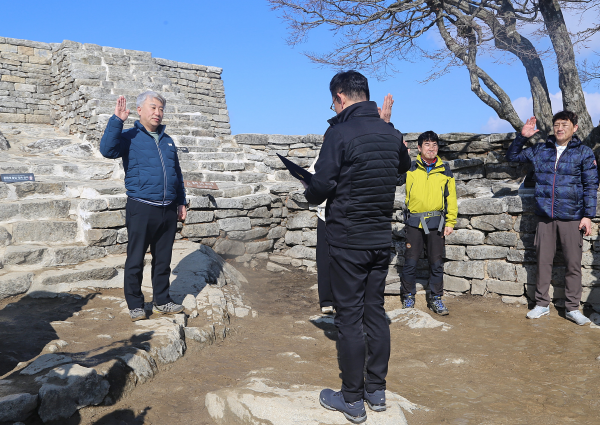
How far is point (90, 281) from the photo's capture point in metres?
4.72

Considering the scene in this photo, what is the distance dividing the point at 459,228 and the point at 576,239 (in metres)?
1.36

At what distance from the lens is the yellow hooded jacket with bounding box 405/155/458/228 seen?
4738mm

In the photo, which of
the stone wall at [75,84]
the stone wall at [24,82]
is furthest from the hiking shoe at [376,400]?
the stone wall at [24,82]

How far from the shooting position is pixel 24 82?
10648mm

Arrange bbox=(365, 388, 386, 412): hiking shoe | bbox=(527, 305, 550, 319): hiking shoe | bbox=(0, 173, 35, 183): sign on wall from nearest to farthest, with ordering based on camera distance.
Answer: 1. bbox=(365, 388, 386, 412): hiking shoe
2. bbox=(527, 305, 550, 319): hiking shoe
3. bbox=(0, 173, 35, 183): sign on wall

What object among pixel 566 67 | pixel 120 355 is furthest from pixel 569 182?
pixel 120 355

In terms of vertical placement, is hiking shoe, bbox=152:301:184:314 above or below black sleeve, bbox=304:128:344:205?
below

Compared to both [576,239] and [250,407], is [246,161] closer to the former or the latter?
[576,239]

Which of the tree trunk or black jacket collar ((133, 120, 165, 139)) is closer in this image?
black jacket collar ((133, 120, 165, 139))

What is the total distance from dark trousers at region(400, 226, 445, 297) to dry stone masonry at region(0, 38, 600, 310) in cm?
47

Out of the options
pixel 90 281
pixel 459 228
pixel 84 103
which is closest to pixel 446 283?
pixel 459 228

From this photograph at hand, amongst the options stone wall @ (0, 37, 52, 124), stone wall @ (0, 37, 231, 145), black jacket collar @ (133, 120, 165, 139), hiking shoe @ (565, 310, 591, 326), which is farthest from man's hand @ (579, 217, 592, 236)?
stone wall @ (0, 37, 52, 124)

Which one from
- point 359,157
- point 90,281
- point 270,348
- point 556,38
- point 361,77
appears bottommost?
point 270,348

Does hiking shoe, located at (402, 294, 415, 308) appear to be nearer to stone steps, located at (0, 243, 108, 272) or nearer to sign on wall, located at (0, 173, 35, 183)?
stone steps, located at (0, 243, 108, 272)
